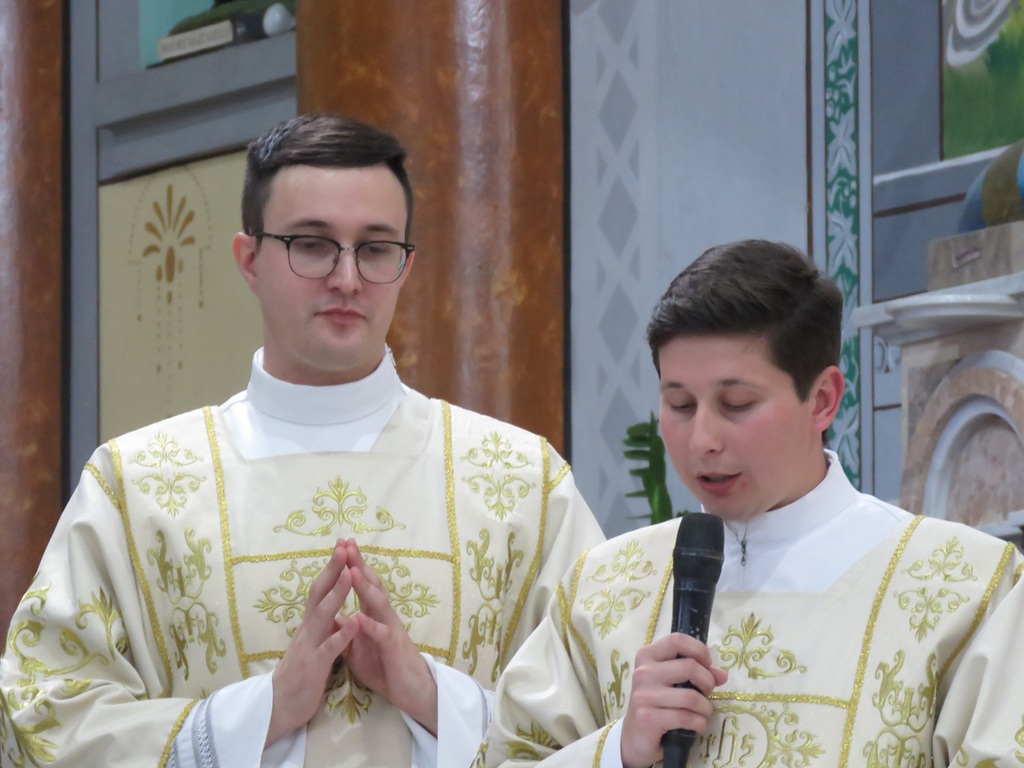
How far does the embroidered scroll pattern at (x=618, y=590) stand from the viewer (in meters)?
2.57

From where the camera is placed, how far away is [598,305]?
Result: 584 cm

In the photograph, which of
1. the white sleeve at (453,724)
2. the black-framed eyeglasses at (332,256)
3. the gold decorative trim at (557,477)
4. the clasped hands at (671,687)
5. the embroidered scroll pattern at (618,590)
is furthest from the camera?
the gold decorative trim at (557,477)

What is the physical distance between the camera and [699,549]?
225 centimetres

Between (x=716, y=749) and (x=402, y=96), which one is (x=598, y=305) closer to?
(x=402, y=96)

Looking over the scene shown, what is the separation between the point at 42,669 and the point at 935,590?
55.2 inches

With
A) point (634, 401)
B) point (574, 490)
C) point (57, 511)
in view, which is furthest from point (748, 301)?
point (57, 511)

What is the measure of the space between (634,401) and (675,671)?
140 inches

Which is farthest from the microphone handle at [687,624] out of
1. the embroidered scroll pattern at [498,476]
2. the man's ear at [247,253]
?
the man's ear at [247,253]

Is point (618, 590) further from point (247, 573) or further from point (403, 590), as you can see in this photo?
point (247, 573)

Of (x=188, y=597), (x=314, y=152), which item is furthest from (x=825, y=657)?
(x=314, y=152)

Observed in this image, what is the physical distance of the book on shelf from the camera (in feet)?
24.3

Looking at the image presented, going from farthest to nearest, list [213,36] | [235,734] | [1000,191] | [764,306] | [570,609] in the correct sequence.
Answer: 1. [213,36]
2. [1000,191]
3. [235,734]
4. [570,609]
5. [764,306]

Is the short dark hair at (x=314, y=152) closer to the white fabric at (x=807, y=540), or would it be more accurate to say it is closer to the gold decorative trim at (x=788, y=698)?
the white fabric at (x=807, y=540)

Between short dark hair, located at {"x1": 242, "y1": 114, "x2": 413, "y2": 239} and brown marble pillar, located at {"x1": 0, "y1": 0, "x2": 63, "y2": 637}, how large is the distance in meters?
4.13
